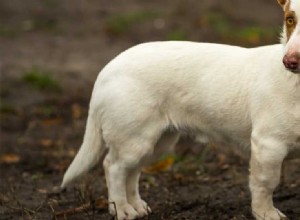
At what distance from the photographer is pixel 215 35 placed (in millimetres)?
12781

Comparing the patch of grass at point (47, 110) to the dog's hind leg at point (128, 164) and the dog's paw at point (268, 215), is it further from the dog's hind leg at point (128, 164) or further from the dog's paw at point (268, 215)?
the dog's paw at point (268, 215)

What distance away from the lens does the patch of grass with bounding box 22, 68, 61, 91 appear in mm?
10047

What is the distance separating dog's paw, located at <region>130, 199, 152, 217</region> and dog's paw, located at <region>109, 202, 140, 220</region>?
6cm

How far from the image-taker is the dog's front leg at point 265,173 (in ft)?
16.5

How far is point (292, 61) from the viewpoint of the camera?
453cm

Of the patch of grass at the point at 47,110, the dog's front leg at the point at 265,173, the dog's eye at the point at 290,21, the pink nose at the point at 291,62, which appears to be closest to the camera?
the pink nose at the point at 291,62

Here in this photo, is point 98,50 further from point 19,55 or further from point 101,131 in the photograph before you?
point 101,131

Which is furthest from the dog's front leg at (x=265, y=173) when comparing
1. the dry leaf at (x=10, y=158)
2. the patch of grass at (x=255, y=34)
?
the patch of grass at (x=255, y=34)

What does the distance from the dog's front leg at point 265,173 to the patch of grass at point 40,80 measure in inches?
203

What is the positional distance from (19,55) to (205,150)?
Result: 4861mm

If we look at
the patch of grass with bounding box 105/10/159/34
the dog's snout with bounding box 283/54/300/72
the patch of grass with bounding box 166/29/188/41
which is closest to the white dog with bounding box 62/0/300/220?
the dog's snout with bounding box 283/54/300/72

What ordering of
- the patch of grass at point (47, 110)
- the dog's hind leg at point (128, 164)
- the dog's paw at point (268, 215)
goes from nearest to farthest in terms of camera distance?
the dog's paw at point (268, 215) < the dog's hind leg at point (128, 164) < the patch of grass at point (47, 110)

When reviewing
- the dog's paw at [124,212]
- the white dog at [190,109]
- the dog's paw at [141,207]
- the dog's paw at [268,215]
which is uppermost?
the white dog at [190,109]

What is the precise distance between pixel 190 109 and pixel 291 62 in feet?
3.62
